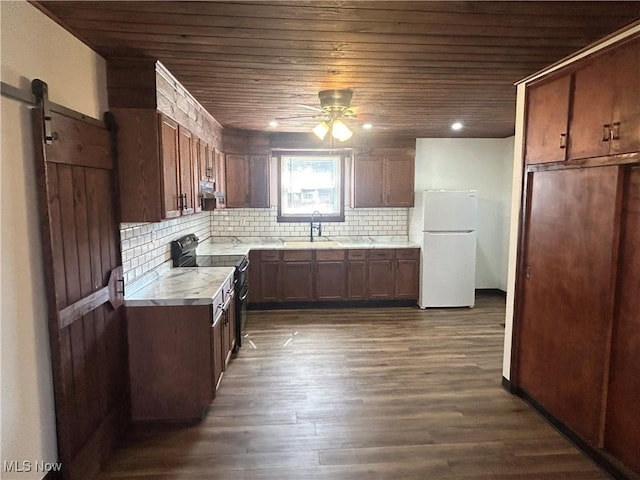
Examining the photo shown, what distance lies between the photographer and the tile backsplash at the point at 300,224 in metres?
5.76

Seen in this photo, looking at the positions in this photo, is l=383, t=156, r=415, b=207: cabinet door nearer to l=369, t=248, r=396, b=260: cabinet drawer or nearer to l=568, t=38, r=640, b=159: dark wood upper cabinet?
l=369, t=248, r=396, b=260: cabinet drawer

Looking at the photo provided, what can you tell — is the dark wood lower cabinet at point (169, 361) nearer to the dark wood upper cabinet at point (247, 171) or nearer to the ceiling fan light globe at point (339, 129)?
the ceiling fan light globe at point (339, 129)

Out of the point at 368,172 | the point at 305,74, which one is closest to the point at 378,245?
the point at 368,172

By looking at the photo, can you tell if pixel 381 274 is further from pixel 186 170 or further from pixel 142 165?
pixel 142 165

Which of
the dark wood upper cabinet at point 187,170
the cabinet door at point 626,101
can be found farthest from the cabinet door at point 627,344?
the dark wood upper cabinet at point 187,170

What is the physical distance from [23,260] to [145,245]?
4.46ft

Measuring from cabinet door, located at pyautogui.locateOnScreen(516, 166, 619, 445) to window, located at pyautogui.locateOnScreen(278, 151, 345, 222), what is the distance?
3247 mm

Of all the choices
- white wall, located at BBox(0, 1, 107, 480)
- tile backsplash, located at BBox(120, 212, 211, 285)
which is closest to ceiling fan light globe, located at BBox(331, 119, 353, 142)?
tile backsplash, located at BBox(120, 212, 211, 285)

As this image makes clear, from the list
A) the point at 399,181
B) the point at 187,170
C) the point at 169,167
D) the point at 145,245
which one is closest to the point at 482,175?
the point at 399,181

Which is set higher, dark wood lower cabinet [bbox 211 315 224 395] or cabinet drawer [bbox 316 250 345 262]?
cabinet drawer [bbox 316 250 345 262]

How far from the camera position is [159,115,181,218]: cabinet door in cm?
261

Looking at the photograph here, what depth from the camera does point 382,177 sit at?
5.55m

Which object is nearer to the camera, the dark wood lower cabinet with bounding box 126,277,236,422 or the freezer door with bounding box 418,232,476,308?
the dark wood lower cabinet with bounding box 126,277,236,422

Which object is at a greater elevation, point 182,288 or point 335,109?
point 335,109
